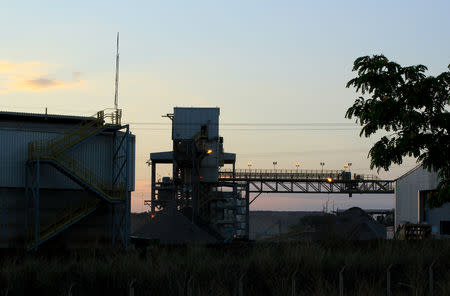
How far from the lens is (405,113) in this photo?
2358cm

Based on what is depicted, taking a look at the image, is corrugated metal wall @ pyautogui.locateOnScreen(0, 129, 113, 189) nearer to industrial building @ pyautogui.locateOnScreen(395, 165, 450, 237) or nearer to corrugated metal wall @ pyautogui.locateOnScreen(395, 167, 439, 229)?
industrial building @ pyautogui.locateOnScreen(395, 165, 450, 237)

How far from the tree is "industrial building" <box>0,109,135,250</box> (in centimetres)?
2069

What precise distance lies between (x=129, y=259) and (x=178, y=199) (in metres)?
49.6

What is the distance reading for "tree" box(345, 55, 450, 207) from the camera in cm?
2325

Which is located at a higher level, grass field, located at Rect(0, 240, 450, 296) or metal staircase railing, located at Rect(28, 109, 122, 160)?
metal staircase railing, located at Rect(28, 109, 122, 160)

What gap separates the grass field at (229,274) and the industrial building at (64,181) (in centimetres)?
1579

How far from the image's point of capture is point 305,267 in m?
21.2

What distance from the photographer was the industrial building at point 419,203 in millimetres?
54281

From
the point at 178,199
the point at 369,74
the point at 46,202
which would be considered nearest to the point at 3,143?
the point at 46,202

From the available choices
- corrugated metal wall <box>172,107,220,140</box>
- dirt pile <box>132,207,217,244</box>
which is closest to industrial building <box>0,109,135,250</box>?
dirt pile <box>132,207,217,244</box>

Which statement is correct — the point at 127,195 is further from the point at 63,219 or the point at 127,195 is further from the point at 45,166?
the point at 45,166

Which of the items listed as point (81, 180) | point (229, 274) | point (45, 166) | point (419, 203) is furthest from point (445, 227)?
point (229, 274)

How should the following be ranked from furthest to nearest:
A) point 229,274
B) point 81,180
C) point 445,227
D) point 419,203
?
point 419,203
point 445,227
point 81,180
point 229,274

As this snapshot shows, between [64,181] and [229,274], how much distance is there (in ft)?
77.6
